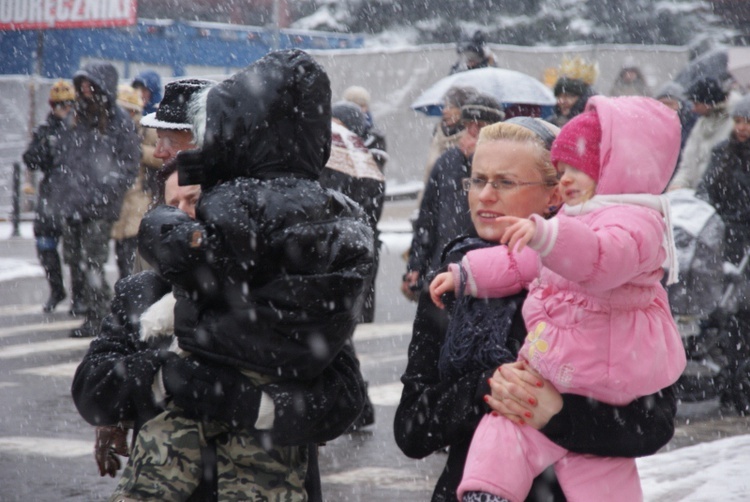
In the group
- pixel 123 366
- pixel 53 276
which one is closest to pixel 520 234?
pixel 123 366

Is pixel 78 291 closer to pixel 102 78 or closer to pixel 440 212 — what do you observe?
pixel 102 78

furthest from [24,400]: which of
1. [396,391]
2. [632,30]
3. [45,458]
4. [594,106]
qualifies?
[632,30]

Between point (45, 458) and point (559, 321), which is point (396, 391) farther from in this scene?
point (559, 321)

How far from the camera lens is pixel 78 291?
1173 centimetres

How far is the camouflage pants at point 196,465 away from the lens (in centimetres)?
292

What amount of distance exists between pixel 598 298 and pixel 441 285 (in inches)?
16.8

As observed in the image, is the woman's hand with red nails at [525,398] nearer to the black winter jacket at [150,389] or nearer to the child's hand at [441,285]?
the child's hand at [441,285]

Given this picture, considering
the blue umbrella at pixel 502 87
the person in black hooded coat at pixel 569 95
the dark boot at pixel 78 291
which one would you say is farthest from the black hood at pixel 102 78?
the person in black hooded coat at pixel 569 95

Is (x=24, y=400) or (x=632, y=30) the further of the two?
(x=632, y=30)

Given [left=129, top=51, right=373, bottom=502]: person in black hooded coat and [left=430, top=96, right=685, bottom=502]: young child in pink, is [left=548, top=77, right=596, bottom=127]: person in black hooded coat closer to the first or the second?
[left=430, top=96, right=685, bottom=502]: young child in pink

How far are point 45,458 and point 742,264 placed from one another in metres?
5.33

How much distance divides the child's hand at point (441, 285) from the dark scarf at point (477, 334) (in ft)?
0.12

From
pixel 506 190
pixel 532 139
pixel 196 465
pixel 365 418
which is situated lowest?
pixel 365 418

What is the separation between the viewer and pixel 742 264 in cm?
901
